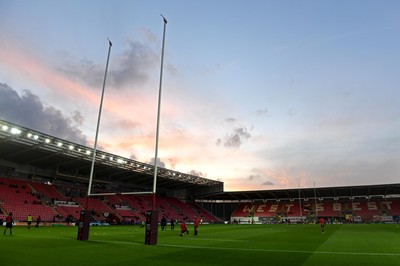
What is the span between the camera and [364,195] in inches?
3477

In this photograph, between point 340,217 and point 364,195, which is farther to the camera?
point 364,195

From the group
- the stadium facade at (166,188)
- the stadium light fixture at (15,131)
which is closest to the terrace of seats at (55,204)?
the stadium facade at (166,188)

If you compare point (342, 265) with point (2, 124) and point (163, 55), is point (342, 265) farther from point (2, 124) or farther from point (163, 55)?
point (2, 124)

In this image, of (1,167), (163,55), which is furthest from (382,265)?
(1,167)

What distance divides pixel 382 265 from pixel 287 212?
81.5 m

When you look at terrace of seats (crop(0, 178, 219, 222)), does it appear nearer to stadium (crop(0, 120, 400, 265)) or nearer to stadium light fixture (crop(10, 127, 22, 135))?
stadium (crop(0, 120, 400, 265))

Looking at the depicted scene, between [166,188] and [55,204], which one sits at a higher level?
[166,188]

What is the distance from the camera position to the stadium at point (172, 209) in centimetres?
1488

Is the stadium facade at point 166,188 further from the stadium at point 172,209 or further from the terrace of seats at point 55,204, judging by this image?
the terrace of seats at point 55,204

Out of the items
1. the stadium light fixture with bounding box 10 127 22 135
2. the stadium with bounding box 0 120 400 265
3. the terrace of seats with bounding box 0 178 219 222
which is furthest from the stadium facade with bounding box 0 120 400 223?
the terrace of seats with bounding box 0 178 219 222

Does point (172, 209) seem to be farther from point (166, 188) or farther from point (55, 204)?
Answer: point (55, 204)

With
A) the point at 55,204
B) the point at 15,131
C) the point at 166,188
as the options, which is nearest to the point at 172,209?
the point at 166,188

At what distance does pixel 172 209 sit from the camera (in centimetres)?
7706

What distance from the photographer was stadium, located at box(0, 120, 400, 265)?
14875mm
